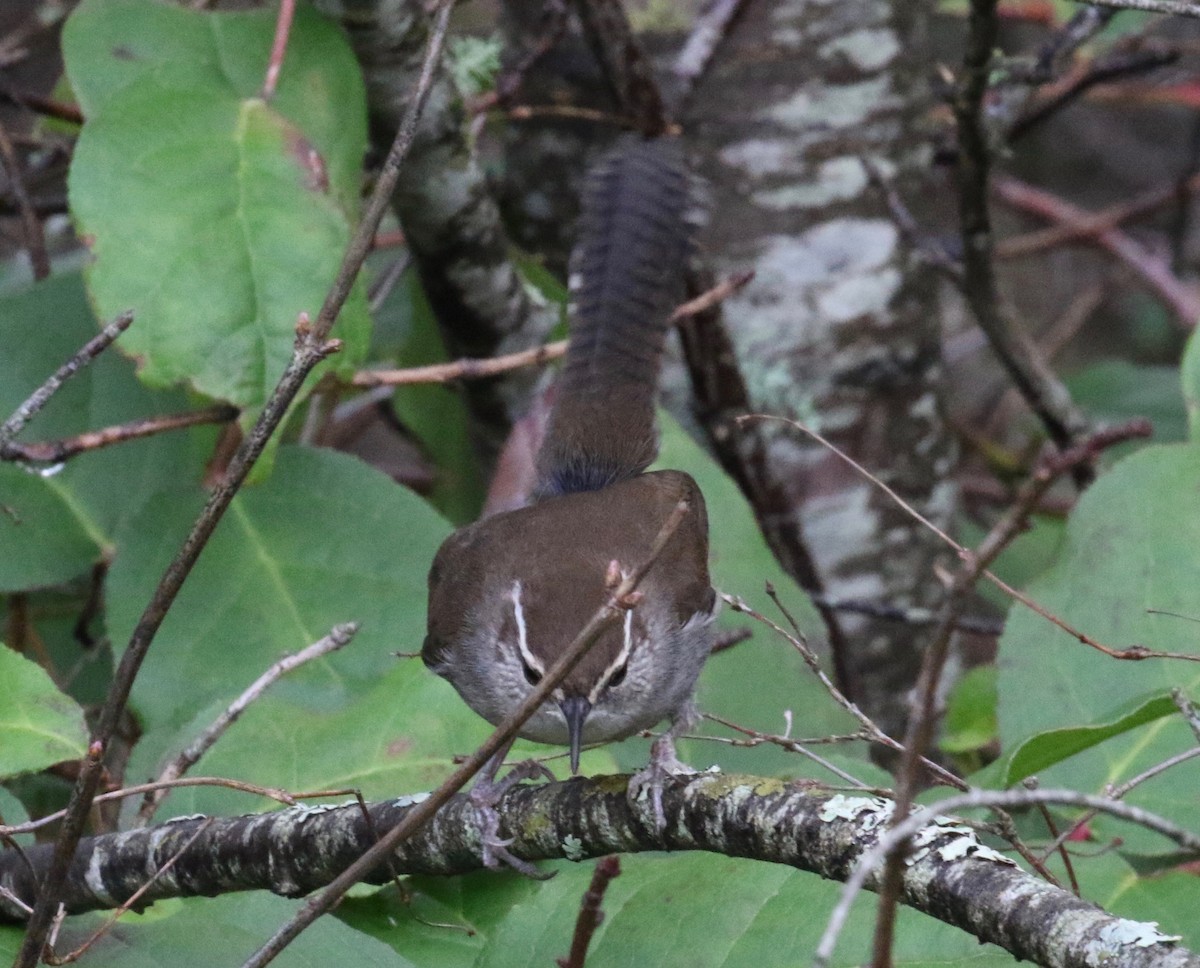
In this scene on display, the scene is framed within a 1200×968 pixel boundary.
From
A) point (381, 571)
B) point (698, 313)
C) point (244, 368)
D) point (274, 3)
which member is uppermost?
point (274, 3)

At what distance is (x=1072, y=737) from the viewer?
1.89 m

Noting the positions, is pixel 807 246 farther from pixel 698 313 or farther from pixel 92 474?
pixel 92 474

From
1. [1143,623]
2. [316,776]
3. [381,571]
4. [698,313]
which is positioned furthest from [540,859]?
[698,313]

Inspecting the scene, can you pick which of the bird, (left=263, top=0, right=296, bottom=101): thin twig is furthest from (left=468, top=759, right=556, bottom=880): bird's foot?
(left=263, top=0, right=296, bottom=101): thin twig

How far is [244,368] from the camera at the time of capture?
2.47 meters

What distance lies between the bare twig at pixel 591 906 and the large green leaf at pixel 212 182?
1294 mm

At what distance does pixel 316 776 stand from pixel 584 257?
116 centimetres

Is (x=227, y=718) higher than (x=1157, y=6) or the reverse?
the reverse

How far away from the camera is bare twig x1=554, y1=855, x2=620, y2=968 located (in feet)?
4.35

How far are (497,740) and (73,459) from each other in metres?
1.81

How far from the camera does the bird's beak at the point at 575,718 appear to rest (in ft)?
6.72

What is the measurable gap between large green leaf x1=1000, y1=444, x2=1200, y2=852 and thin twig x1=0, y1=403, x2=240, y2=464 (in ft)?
4.78

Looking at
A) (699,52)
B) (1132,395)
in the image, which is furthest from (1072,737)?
(1132,395)

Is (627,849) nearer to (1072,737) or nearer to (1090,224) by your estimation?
(1072,737)
